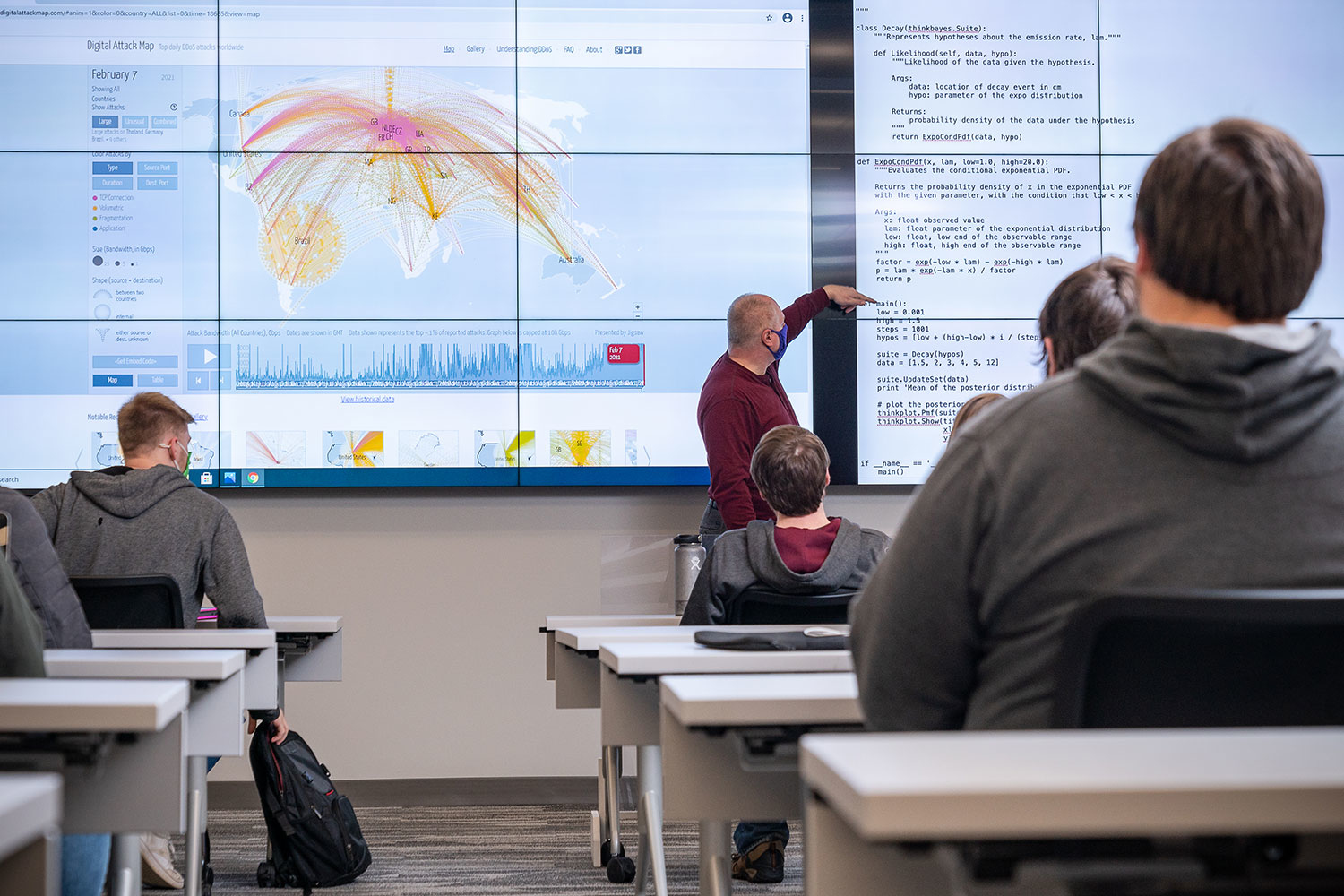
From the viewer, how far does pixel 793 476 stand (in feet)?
8.71

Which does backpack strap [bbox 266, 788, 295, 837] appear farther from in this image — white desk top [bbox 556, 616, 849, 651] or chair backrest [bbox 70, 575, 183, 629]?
white desk top [bbox 556, 616, 849, 651]

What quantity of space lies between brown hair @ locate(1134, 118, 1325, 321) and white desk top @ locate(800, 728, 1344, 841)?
17.5 inches

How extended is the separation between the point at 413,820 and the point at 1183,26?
3874mm

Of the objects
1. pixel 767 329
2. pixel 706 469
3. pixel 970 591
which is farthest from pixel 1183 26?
pixel 970 591

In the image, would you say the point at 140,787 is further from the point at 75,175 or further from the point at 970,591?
the point at 75,175

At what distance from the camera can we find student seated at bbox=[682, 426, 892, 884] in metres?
2.55

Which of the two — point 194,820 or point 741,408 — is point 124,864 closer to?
point 194,820

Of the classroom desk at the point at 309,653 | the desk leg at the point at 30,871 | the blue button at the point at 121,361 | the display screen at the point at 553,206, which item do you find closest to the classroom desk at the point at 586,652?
the classroom desk at the point at 309,653

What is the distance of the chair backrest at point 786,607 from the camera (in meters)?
2.51

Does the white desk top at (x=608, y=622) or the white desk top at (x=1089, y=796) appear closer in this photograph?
the white desk top at (x=1089, y=796)

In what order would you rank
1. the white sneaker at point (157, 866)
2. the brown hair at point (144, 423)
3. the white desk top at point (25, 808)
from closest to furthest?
the white desk top at point (25, 808) → the white sneaker at point (157, 866) → the brown hair at point (144, 423)

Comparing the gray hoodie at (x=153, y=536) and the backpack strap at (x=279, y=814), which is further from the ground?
the gray hoodie at (x=153, y=536)

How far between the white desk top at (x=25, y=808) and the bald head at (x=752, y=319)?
3.26 m

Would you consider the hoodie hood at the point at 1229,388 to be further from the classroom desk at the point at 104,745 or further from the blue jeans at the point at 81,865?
the blue jeans at the point at 81,865
